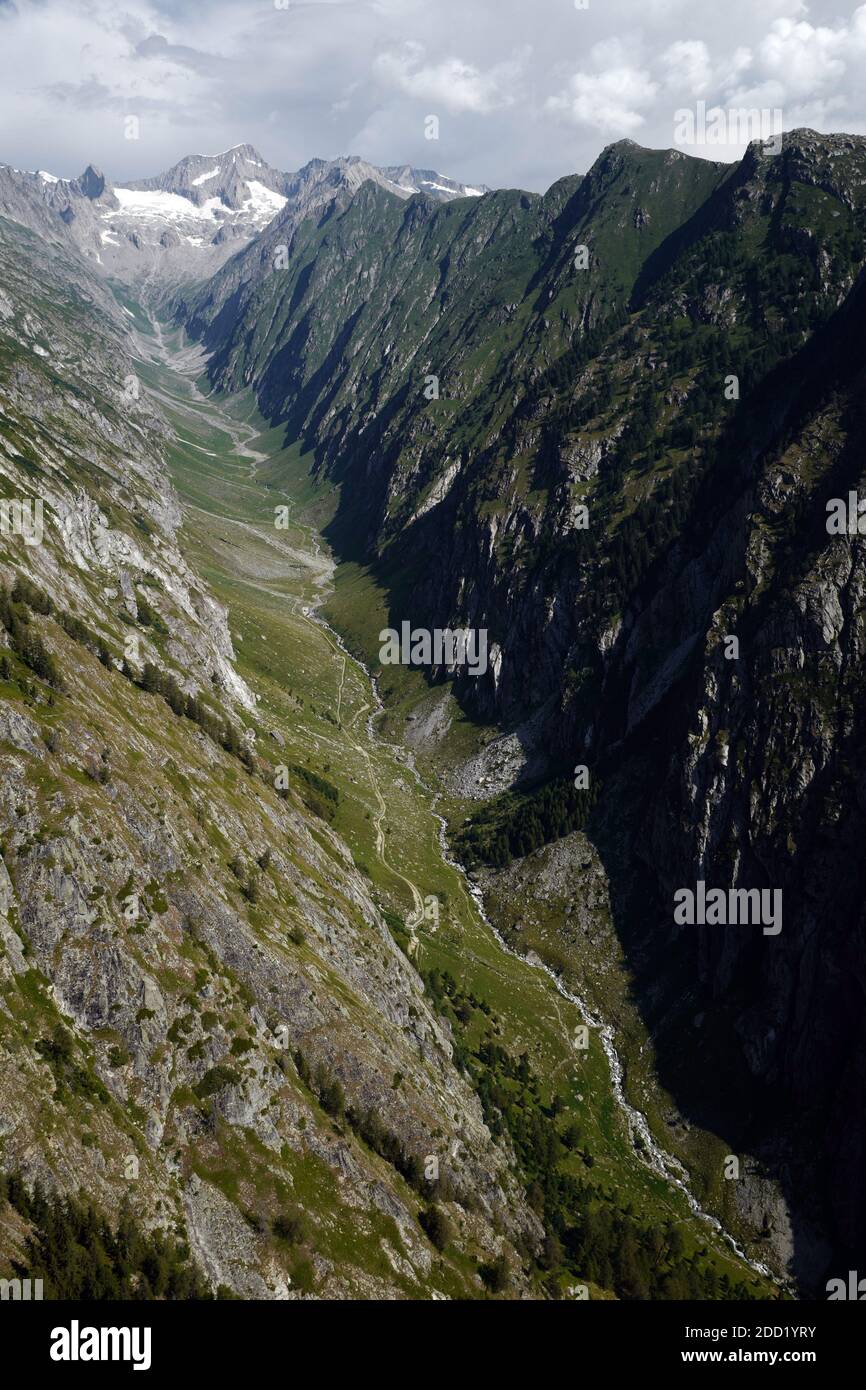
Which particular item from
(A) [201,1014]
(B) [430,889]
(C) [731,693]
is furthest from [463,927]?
(A) [201,1014]

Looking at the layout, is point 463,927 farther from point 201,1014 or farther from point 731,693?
point 201,1014

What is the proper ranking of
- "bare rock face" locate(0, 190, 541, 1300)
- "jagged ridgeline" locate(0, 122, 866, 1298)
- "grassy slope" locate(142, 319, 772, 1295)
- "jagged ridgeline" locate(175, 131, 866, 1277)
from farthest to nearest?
"jagged ridgeline" locate(175, 131, 866, 1277)
"grassy slope" locate(142, 319, 772, 1295)
"jagged ridgeline" locate(0, 122, 866, 1298)
"bare rock face" locate(0, 190, 541, 1300)

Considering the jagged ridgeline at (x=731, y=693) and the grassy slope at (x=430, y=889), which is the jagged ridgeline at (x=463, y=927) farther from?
the grassy slope at (x=430, y=889)

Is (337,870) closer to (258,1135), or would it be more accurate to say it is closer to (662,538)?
(258,1135)

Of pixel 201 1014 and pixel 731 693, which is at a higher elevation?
pixel 731 693

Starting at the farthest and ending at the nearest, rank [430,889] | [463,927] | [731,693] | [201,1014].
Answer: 1. [430,889]
2. [463,927]
3. [731,693]
4. [201,1014]

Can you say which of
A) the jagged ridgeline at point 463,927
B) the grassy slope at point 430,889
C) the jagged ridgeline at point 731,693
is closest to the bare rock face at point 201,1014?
the jagged ridgeline at point 463,927

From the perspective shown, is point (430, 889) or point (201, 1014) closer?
point (201, 1014)

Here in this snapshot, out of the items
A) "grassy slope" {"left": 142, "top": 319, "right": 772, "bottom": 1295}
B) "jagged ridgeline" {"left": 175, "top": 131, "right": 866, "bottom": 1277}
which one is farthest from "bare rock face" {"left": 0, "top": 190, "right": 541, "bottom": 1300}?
"jagged ridgeline" {"left": 175, "top": 131, "right": 866, "bottom": 1277}

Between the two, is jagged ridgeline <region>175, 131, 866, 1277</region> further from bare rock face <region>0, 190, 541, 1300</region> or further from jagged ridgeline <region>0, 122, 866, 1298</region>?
bare rock face <region>0, 190, 541, 1300</region>

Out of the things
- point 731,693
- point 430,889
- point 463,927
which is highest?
point 731,693
